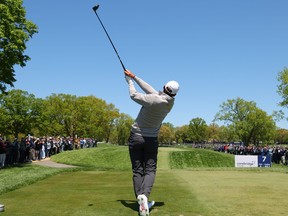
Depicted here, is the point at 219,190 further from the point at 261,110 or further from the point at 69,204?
the point at 261,110

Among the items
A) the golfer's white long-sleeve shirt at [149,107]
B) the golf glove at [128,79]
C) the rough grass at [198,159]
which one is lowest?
the rough grass at [198,159]

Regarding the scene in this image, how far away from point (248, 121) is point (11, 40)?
268 feet

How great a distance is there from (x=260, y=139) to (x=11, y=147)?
3348 inches

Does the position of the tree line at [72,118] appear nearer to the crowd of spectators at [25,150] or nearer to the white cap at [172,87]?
the crowd of spectators at [25,150]

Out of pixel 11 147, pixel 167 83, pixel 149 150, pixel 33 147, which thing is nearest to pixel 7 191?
pixel 149 150

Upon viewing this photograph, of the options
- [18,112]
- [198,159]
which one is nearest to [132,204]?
[198,159]

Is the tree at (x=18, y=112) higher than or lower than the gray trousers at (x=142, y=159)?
higher

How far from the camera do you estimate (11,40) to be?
25.5 metres

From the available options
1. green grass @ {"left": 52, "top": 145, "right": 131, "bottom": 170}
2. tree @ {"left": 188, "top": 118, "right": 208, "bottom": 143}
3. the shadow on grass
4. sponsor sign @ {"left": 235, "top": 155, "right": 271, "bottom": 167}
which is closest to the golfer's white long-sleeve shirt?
the shadow on grass

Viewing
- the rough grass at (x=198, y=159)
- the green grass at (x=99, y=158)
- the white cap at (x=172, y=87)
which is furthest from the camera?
the rough grass at (x=198, y=159)

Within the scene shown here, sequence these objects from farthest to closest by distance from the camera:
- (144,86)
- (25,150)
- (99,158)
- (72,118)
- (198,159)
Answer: (72,118), (198,159), (99,158), (25,150), (144,86)

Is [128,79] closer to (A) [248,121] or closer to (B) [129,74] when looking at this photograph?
(B) [129,74]

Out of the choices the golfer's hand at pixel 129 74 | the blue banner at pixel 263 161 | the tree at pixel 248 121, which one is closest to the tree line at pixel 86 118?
the tree at pixel 248 121

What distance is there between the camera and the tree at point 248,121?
96438 mm
